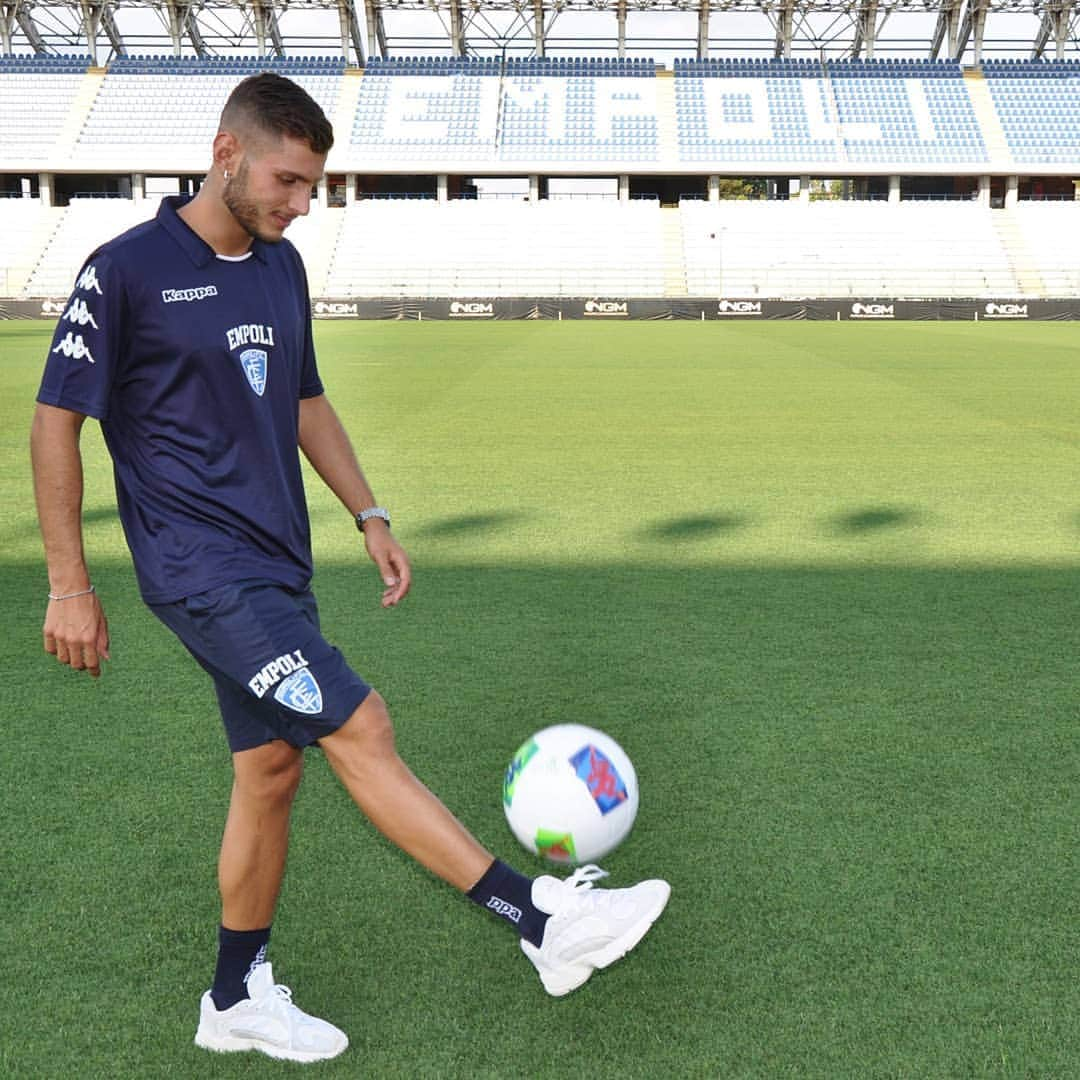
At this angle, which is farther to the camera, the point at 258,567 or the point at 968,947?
the point at 968,947

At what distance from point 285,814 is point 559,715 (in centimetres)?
208

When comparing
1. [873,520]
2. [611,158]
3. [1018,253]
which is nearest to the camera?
[873,520]

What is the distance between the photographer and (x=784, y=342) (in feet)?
94.0

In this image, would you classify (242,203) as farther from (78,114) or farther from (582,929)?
(78,114)

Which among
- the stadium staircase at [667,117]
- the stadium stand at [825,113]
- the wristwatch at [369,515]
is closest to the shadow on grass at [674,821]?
the wristwatch at [369,515]

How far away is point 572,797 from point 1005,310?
4020 centimetres

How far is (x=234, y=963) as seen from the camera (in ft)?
9.75

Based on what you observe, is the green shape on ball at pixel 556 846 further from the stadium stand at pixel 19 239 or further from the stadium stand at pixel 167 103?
the stadium stand at pixel 167 103

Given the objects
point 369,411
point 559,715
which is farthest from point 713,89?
point 559,715

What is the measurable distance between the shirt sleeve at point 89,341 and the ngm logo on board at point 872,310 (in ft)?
131

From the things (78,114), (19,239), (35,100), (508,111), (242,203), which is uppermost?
(35,100)

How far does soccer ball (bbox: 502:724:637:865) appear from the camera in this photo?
349 centimetres

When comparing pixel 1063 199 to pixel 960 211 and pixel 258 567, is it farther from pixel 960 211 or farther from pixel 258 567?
pixel 258 567

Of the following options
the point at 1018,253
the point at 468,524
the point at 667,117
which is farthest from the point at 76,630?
the point at 667,117
